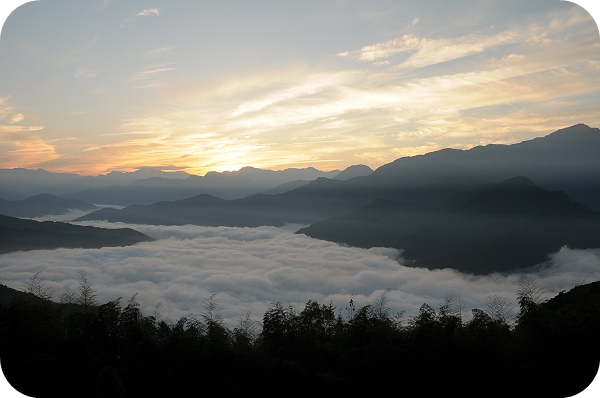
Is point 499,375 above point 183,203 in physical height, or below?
below

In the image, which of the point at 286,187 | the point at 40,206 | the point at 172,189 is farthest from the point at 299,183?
the point at 40,206

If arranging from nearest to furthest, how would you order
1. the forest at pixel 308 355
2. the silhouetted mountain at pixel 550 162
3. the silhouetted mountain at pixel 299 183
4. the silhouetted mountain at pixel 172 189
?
the forest at pixel 308 355 < the silhouetted mountain at pixel 550 162 < the silhouetted mountain at pixel 172 189 < the silhouetted mountain at pixel 299 183

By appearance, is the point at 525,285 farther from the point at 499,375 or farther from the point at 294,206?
the point at 294,206

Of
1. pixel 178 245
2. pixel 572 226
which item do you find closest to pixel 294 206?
pixel 178 245

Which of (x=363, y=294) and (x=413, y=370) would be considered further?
(x=363, y=294)

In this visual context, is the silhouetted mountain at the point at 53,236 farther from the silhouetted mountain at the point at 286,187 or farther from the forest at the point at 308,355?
the silhouetted mountain at the point at 286,187

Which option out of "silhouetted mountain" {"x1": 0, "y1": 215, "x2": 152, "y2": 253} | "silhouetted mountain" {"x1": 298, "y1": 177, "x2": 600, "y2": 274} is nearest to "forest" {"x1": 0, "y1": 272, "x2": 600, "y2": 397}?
"silhouetted mountain" {"x1": 298, "y1": 177, "x2": 600, "y2": 274}

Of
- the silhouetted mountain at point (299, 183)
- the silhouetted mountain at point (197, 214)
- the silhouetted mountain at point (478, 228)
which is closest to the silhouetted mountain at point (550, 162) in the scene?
the silhouetted mountain at point (478, 228)
